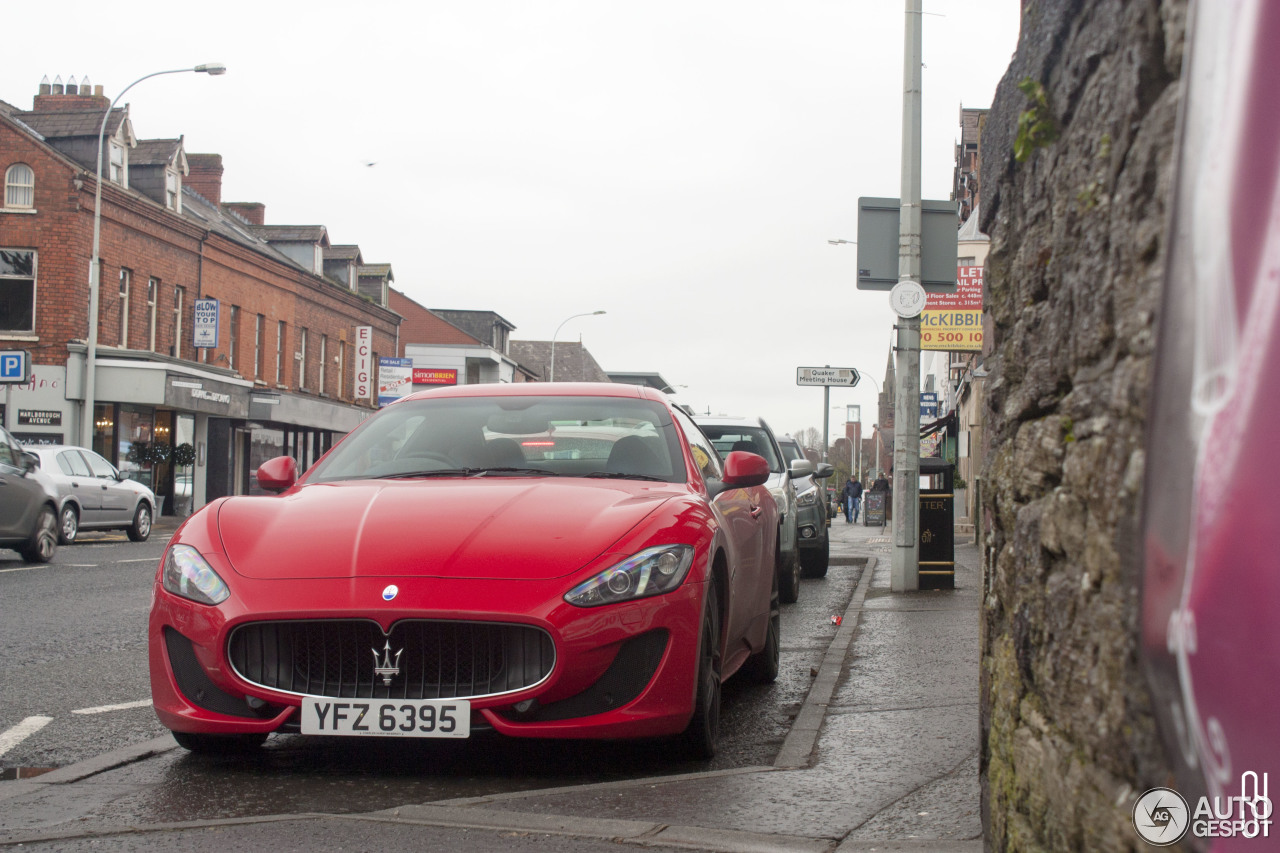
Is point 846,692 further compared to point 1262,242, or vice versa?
point 846,692

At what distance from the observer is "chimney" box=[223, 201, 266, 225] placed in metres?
50.1

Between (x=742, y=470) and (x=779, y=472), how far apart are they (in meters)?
6.77

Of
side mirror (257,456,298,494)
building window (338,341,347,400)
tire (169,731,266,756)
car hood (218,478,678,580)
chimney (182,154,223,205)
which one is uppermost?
chimney (182,154,223,205)

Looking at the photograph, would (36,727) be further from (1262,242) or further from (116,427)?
(116,427)

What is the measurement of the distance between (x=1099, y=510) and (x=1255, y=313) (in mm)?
618

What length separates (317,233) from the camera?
162ft

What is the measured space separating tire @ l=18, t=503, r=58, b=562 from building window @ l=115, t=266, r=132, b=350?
17750 millimetres

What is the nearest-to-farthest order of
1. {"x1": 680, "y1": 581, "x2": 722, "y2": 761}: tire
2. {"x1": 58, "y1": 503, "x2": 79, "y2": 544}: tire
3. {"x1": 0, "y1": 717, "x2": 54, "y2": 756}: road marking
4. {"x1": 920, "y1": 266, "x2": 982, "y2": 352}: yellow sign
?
Answer: {"x1": 680, "y1": 581, "x2": 722, "y2": 761}: tire
{"x1": 0, "y1": 717, "x2": 54, "y2": 756}: road marking
{"x1": 58, "y1": 503, "x2": 79, "y2": 544}: tire
{"x1": 920, "y1": 266, "x2": 982, "y2": 352}: yellow sign

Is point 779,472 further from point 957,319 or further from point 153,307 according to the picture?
point 153,307

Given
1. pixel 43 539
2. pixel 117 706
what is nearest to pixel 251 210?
pixel 43 539

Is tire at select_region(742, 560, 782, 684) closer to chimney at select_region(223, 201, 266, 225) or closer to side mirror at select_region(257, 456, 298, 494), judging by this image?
side mirror at select_region(257, 456, 298, 494)

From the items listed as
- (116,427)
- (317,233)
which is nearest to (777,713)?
(116,427)

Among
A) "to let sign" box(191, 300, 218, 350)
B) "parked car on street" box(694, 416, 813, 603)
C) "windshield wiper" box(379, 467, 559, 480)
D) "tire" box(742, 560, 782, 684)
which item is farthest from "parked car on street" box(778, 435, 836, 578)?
"to let sign" box(191, 300, 218, 350)

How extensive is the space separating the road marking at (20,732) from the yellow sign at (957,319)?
26030 mm
